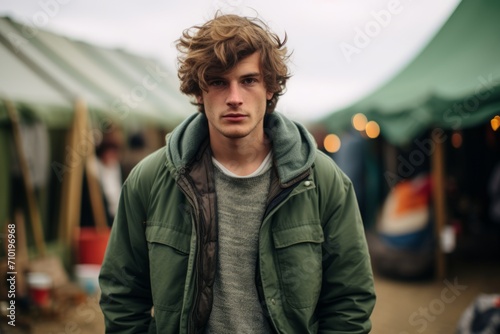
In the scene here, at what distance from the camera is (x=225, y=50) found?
2.02m

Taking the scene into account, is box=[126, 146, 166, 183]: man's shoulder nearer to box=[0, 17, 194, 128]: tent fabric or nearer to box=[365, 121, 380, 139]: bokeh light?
box=[0, 17, 194, 128]: tent fabric

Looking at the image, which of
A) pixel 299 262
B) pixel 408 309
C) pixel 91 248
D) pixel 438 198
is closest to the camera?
pixel 299 262

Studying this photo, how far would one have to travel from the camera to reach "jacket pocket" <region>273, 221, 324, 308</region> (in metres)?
1.95

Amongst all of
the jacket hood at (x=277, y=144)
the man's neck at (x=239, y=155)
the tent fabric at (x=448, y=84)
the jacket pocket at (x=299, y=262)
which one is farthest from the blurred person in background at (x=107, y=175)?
the jacket pocket at (x=299, y=262)

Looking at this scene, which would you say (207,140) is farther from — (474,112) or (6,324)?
(474,112)

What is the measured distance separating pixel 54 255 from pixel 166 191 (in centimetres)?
624

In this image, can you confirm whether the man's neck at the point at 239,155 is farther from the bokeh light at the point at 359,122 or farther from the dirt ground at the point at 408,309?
the bokeh light at the point at 359,122

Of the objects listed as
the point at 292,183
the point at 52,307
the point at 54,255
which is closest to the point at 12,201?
the point at 54,255

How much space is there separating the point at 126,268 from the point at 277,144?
2.69 ft

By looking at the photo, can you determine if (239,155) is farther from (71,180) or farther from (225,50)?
(71,180)

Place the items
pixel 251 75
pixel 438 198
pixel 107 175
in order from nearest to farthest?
pixel 251 75 → pixel 438 198 → pixel 107 175

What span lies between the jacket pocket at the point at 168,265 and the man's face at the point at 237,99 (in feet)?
1.52

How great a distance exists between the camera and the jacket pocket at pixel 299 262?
195 centimetres

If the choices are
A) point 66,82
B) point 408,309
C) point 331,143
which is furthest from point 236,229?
point 331,143
